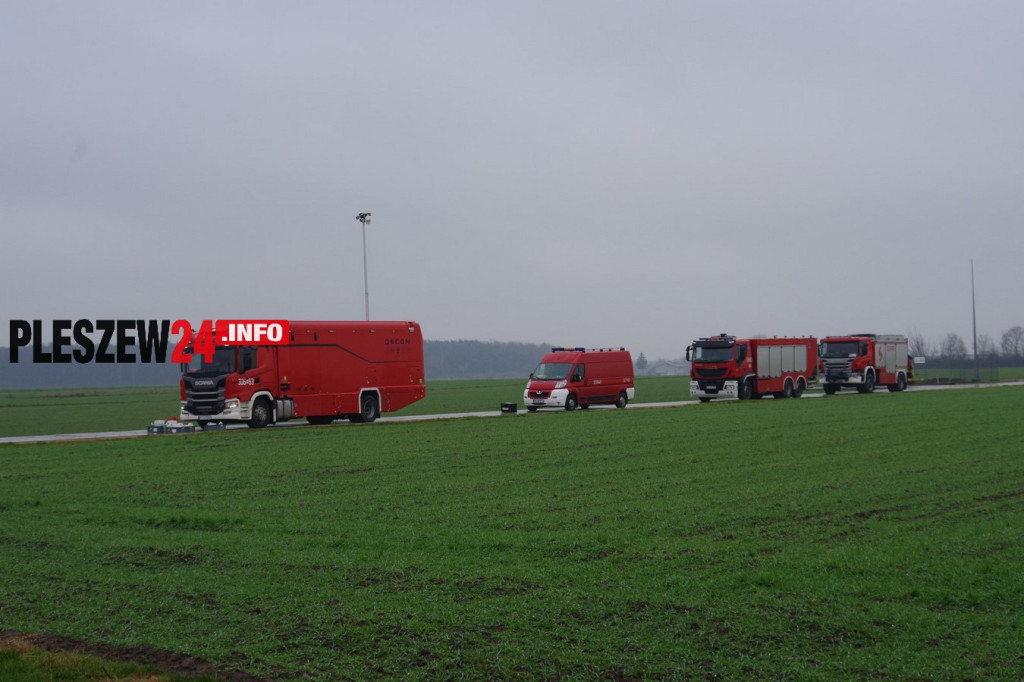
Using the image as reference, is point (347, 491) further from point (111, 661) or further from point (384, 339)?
point (384, 339)

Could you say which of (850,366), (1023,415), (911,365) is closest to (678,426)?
(1023,415)

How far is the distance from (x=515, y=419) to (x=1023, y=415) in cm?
1526

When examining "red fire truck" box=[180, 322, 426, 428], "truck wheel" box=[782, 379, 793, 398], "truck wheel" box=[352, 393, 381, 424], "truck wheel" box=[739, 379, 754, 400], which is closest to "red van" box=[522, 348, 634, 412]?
"red fire truck" box=[180, 322, 426, 428]

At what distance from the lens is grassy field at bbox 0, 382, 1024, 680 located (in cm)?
741

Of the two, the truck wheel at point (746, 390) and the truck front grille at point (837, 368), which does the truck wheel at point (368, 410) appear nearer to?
the truck wheel at point (746, 390)

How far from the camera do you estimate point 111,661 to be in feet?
23.9

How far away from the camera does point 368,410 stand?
37.4 metres

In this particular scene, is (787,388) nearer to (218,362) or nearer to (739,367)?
(739,367)

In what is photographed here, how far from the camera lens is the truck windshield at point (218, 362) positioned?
33.6 meters

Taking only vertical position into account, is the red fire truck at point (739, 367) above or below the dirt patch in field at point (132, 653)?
above

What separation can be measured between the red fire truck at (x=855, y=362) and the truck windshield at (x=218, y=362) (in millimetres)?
31779

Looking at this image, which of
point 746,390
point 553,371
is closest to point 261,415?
point 553,371

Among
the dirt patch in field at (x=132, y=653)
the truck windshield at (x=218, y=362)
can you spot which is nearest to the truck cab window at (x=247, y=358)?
the truck windshield at (x=218, y=362)

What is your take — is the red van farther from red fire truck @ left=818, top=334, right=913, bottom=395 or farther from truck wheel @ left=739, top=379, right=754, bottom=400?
red fire truck @ left=818, top=334, right=913, bottom=395
